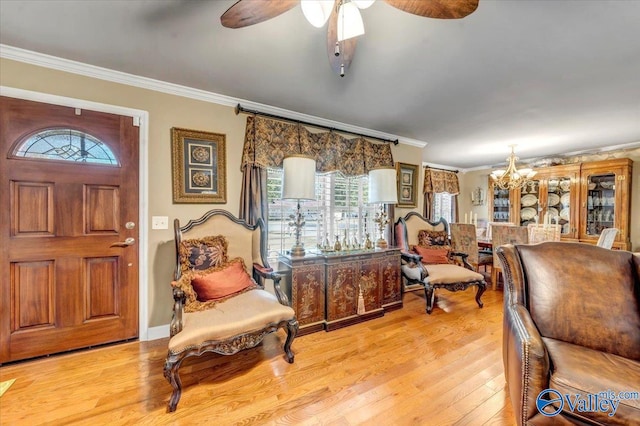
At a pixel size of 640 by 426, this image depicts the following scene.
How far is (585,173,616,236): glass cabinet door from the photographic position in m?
4.17

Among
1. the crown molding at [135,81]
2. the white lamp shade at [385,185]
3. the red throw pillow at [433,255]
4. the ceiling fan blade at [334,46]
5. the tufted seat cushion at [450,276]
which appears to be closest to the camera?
the ceiling fan blade at [334,46]

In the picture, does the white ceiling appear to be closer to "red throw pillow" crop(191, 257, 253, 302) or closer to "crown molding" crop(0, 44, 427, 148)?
"crown molding" crop(0, 44, 427, 148)

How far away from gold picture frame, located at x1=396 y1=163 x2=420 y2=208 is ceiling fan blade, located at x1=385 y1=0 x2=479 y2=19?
287cm

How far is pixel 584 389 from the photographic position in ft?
3.67

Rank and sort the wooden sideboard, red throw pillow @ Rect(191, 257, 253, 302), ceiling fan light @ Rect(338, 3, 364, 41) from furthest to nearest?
the wooden sideboard, red throw pillow @ Rect(191, 257, 253, 302), ceiling fan light @ Rect(338, 3, 364, 41)

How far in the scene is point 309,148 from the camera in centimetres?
309

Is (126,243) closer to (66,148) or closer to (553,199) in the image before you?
(66,148)

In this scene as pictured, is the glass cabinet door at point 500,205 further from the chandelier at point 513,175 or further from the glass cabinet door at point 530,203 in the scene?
the chandelier at point 513,175

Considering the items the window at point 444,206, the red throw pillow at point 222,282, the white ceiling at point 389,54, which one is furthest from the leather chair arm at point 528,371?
the window at point 444,206

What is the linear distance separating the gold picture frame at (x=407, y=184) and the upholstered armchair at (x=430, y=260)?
1.19ft

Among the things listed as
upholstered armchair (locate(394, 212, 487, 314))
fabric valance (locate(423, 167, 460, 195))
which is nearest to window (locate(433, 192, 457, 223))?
fabric valance (locate(423, 167, 460, 195))

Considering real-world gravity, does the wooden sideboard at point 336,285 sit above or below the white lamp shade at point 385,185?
below

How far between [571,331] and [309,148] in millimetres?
2708

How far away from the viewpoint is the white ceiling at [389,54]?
1539 millimetres
